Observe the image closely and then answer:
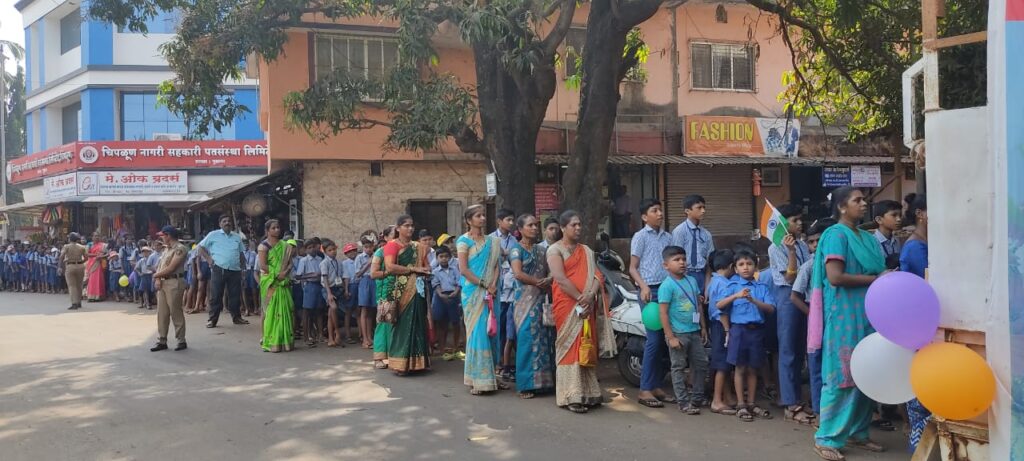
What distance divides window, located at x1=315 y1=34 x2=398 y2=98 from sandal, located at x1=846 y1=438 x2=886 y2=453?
1248cm

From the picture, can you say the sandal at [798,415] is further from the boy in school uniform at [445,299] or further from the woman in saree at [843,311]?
the boy in school uniform at [445,299]

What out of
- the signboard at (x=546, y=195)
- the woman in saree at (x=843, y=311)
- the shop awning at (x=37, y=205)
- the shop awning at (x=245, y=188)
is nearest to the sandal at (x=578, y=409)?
the woman in saree at (x=843, y=311)

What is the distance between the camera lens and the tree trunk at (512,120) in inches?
384

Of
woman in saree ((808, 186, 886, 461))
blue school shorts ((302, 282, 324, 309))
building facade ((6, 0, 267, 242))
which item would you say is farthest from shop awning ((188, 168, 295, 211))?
woman in saree ((808, 186, 886, 461))

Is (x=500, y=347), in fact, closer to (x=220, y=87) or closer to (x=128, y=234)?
(x=220, y=87)

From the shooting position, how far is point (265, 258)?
1035 cm

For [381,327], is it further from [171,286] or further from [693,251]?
[693,251]

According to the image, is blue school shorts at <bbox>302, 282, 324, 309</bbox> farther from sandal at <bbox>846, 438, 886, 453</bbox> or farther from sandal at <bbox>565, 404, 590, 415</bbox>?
sandal at <bbox>846, 438, 886, 453</bbox>

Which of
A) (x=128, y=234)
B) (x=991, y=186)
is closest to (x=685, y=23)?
(x=991, y=186)

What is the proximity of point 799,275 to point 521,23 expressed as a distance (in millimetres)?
→ 4461

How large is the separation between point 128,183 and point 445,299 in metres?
18.7

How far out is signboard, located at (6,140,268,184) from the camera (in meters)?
25.2

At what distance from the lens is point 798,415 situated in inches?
247

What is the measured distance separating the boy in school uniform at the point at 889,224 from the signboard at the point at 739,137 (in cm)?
1109
